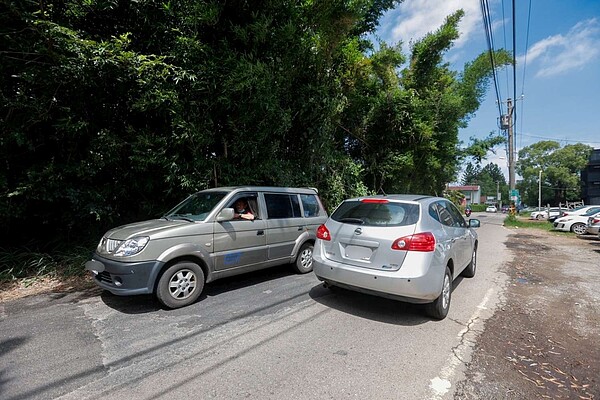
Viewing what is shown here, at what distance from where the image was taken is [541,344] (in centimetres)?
341

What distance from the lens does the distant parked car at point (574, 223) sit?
14.4m

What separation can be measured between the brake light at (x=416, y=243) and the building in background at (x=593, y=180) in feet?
192

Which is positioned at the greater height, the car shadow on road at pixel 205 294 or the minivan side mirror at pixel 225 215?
the minivan side mirror at pixel 225 215

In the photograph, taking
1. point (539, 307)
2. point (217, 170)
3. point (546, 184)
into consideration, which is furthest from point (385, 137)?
point (546, 184)

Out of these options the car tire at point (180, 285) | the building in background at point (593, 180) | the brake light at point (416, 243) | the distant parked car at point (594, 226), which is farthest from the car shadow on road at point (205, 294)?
the building in background at point (593, 180)

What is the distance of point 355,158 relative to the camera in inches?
528

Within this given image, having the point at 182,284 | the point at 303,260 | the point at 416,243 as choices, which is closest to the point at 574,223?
the point at 303,260

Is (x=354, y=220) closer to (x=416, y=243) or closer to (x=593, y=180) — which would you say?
(x=416, y=243)

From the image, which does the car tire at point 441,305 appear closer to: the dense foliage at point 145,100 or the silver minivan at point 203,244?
the silver minivan at point 203,244

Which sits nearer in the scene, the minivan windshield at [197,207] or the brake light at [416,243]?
the brake light at [416,243]

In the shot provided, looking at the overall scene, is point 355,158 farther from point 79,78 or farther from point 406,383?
point 406,383

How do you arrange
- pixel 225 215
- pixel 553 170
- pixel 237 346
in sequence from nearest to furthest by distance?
1. pixel 237 346
2. pixel 225 215
3. pixel 553 170

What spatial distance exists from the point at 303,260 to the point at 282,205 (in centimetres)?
124

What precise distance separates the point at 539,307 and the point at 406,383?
3346 mm
